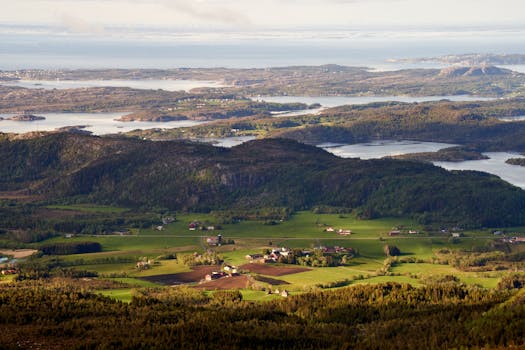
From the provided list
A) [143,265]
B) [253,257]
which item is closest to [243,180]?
[253,257]

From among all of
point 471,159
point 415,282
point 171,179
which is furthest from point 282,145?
point 415,282

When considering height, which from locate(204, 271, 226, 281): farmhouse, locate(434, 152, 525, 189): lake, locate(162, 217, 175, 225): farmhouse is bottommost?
locate(162, 217, 175, 225): farmhouse

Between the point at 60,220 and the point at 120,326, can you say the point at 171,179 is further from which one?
the point at 120,326

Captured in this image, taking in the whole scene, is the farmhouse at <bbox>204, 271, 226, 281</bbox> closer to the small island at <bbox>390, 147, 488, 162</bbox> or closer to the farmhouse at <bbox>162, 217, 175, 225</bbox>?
the farmhouse at <bbox>162, 217, 175, 225</bbox>

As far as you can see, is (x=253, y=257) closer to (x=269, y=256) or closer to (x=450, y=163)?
(x=269, y=256)

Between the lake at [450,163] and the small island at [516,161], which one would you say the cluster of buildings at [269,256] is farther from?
the small island at [516,161]

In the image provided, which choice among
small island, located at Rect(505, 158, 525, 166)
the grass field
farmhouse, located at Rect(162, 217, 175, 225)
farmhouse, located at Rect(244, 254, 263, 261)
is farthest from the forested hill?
small island, located at Rect(505, 158, 525, 166)
